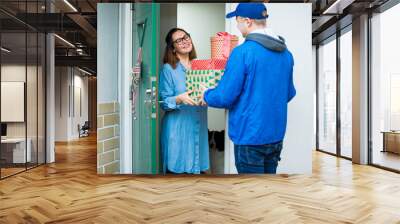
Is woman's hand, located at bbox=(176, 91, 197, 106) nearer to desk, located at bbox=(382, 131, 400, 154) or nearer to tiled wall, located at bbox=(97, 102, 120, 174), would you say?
tiled wall, located at bbox=(97, 102, 120, 174)

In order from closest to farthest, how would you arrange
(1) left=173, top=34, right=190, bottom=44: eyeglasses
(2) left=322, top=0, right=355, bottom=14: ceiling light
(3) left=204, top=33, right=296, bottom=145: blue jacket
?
(3) left=204, top=33, right=296, bottom=145: blue jacket
(1) left=173, top=34, right=190, bottom=44: eyeglasses
(2) left=322, top=0, right=355, bottom=14: ceiling light

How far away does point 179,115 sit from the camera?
17.9ft

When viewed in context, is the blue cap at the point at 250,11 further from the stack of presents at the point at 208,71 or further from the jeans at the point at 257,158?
the jeans at the point at 257,158

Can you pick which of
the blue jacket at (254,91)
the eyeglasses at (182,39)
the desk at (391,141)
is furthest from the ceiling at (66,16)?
the eyeglasses at (182,39)

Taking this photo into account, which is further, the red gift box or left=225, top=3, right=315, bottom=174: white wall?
left=225, top=3, right=315, bottom=174: white wall

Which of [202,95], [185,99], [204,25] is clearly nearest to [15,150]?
[185,99]

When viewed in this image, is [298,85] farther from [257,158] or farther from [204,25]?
[204,25]

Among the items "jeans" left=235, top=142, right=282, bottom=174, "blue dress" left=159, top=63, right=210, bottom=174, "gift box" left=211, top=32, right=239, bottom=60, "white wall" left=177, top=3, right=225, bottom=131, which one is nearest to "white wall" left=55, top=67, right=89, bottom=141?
"blue dress" left=159, top=63, right=210, bottom=174

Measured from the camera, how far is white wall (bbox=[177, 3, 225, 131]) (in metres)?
5.46

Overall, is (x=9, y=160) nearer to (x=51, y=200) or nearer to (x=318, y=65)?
(x=51, y=200)

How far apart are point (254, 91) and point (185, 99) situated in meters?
0.90

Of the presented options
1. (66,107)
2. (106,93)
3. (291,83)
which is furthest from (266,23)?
(66,107)

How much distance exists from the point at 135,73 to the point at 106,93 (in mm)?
494

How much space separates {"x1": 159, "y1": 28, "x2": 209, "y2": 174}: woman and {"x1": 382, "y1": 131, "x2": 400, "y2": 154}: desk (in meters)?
3.14
